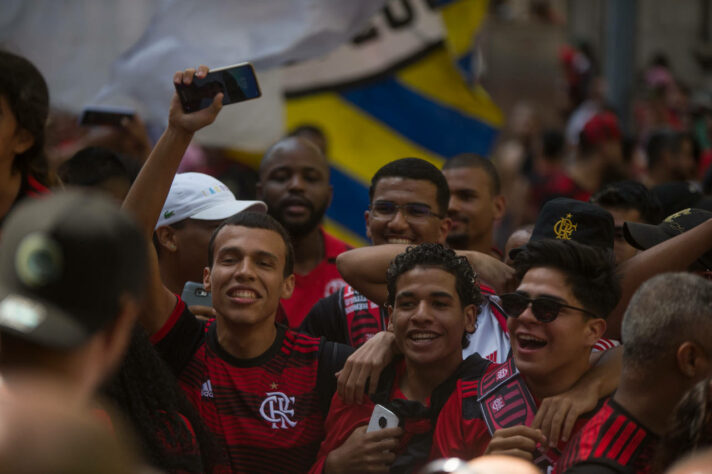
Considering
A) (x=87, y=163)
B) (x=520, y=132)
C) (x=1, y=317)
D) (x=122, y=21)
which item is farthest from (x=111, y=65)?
(x=520, y=132)

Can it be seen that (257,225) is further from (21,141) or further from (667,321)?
(667,321)

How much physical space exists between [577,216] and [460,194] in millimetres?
1547

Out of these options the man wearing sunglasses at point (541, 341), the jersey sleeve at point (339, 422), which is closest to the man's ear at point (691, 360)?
the man wearing sunglasses at point (541, 341)

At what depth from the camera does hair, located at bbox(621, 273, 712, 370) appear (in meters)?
2.88

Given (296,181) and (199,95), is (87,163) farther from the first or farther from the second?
(199,95)

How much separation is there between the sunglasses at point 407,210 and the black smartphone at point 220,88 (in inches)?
43.5

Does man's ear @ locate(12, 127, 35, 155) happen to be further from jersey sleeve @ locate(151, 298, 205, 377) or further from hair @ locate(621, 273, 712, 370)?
hair @ locate(621, 273, 712, 370)

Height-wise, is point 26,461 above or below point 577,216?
above

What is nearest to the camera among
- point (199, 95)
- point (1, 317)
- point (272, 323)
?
point (1, 317)

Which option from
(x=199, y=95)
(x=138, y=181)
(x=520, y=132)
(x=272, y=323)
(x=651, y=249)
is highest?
(x=199, y=95)

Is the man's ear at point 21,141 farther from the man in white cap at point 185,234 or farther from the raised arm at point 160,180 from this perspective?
the man in white cap at point 185,234

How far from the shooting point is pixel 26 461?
1.47 meters

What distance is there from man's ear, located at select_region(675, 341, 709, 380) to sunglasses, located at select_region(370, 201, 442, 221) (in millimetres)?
1887

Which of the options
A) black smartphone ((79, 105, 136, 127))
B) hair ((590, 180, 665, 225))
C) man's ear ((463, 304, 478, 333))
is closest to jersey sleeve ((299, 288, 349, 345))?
man's ear ((463, 304, 478, 333))
